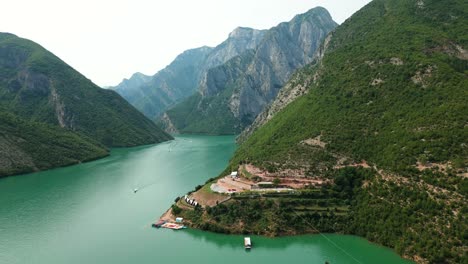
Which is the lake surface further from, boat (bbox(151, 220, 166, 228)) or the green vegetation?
the green vegetation

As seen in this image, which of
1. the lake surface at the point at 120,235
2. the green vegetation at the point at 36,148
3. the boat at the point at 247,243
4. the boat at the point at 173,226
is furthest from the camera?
the green vegetation at the point at 36,148

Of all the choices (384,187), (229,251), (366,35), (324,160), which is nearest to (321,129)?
(324,160)

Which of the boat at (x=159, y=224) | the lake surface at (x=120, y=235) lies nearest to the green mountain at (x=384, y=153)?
the lake surface at (x=120, y=235)

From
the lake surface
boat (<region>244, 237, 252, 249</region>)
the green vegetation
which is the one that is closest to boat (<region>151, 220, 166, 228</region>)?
the lake surface

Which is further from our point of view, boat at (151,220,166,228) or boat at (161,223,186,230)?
boat at (151,220,166,228)

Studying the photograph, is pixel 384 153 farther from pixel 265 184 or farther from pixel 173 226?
pixel 173 226

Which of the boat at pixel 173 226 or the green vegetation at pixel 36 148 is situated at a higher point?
the green vegetation at pixel 36 148

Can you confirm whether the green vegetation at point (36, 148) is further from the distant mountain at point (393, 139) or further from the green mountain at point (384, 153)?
the distant mountain at point (393, 139)
